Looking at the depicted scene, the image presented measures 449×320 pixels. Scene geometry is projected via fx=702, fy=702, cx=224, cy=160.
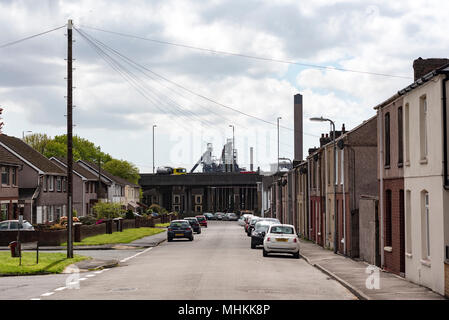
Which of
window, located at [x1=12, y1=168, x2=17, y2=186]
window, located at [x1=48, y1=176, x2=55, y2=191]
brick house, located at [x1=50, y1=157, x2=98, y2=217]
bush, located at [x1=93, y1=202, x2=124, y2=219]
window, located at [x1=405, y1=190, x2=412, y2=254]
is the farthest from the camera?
brick house, located at [x1=50, y1=157, x2=98, y2=217]

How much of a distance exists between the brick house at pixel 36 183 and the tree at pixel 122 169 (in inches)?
1961

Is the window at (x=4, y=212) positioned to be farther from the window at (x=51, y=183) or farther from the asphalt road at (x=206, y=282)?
the asphalt road at (x=206, y=282)

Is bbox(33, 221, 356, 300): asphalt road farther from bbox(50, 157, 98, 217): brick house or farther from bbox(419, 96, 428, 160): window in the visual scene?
bbox(50, 157, 98, 217): brick house

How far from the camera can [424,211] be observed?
2022 centimetres

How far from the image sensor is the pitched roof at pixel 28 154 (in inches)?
2447

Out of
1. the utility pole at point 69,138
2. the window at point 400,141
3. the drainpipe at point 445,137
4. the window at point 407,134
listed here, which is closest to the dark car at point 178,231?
the utility pole at point 69,138

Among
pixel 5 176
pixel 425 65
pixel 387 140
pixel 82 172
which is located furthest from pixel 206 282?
pixel 82 172

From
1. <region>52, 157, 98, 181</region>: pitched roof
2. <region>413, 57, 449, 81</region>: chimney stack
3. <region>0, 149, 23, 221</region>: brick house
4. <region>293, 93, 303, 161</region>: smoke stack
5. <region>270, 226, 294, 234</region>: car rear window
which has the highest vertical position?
<region>293, 93, 303, 161</region>: smoke stack

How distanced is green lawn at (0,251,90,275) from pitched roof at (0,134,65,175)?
32088mm

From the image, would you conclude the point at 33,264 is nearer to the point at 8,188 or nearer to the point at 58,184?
the point at 8,188

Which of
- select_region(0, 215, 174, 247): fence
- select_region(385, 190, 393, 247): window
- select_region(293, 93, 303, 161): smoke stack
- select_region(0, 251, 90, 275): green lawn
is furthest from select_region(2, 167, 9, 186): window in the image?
select_region(293, 93, 303, 161): smoke stack

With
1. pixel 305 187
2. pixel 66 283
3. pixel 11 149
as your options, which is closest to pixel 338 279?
pixel 66 283

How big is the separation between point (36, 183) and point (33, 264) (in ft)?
117

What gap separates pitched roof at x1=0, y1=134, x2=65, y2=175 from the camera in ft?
204
